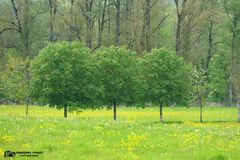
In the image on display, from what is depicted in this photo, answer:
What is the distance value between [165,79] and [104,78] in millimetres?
7903

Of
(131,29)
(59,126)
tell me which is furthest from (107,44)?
(59,126)

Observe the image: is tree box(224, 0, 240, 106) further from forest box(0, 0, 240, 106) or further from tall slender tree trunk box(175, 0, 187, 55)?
tall slender tree trunk box(175, 0, 187, 55)

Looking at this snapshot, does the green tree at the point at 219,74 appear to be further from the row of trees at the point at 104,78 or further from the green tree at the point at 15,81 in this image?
the green tree at the point at 15,81

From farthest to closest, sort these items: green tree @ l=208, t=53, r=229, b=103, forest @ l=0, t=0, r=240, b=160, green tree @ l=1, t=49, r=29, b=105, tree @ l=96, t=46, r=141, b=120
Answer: green tree @ l=208, t=53, r=229, b=103 → green tree @ l=1, t=49, r=29, b=105 → tree @ l=96, t=46, r=141, b=120 → forest @ l=0, t=0, r=240, b=160

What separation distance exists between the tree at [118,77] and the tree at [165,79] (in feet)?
7.43

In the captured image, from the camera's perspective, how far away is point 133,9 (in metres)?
89.2

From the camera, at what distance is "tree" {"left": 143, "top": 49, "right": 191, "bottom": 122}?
5034cm

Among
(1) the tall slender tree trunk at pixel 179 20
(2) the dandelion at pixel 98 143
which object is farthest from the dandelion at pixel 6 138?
(1) the tall slender tree trunk at pixel 179 20

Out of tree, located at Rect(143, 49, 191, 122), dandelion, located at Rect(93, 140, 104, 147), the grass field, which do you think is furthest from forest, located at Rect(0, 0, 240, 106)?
dandelion, located at Rect(93, 140, 104, 147)

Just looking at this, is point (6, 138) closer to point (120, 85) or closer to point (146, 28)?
point (120, 85)

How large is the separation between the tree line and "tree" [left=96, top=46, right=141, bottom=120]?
26.9 metres

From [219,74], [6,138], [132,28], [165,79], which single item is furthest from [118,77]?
[219,74]

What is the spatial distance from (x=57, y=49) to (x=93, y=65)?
14.6 ft

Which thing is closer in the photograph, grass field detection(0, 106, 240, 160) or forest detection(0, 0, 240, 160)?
grass field detection(0, 106, 240, 160)
